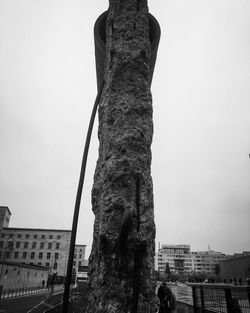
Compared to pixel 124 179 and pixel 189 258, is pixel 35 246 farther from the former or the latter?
pixel 189 258

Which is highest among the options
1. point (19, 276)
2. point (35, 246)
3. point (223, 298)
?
point (35, 246)

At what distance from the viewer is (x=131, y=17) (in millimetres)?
1658

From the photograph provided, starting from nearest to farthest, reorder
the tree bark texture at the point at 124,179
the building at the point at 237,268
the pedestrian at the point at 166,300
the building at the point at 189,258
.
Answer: the tree bark texture at the point at 124,179
the pedestrian at the point at 166,300
the building at the point at 237,268
the building at the point at 189,258

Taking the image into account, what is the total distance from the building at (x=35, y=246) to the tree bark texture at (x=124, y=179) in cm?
6037

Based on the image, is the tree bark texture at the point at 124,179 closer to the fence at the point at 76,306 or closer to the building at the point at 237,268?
the fence at the point at 76,306

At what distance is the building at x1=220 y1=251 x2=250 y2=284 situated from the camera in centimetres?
5178

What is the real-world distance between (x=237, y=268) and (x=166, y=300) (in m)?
61.0

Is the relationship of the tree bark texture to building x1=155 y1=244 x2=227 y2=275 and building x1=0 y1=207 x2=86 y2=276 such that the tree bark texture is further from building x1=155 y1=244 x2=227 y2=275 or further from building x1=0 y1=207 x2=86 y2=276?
building x1=155 y1=244 x2=227 y2=275

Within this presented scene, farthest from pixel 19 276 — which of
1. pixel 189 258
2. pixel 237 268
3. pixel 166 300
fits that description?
pixel 189 258

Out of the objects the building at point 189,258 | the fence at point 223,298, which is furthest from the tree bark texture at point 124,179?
the building at point 189,258

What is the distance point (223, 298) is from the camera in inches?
265

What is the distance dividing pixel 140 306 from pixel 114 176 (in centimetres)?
60

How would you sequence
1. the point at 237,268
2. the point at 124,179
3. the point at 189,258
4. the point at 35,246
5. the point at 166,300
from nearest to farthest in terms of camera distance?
1. the point at 124,179
2. the point at 166,300
3. the point at 237,268
4. the point at 35,246
5. the point at 189,258

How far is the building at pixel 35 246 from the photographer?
5550cm
